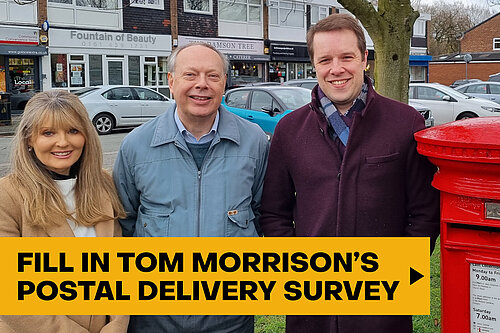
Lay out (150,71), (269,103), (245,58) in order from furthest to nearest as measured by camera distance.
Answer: (245,58), (150,71), (269,103)

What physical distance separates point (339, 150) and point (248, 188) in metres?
0.49

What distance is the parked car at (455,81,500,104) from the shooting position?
1919 cm

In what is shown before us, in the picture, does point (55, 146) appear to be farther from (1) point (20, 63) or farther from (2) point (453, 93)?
(1) point (20, 63)

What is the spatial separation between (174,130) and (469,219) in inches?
54.9

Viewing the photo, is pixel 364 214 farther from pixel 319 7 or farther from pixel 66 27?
pixel 319 7

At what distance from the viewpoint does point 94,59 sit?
22.1 metres

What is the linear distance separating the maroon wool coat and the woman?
951 millimetres

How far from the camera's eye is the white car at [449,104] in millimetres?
15242

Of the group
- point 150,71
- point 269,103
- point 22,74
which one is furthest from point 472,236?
point 150,71

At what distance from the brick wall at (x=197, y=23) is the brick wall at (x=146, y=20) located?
71 centimetres

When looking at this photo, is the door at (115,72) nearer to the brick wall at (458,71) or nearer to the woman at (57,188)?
the woman at (57,188)

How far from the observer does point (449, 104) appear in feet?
51.7

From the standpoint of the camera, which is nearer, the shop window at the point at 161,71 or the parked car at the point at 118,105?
the parked car at the point at 118,105

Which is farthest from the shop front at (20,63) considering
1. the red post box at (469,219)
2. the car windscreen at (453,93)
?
the red post box at (469,219)
